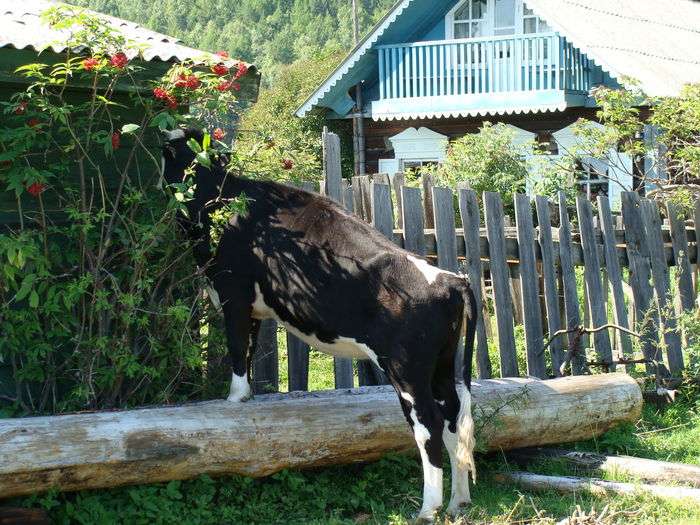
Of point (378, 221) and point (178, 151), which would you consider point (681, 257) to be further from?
point (178, 151)

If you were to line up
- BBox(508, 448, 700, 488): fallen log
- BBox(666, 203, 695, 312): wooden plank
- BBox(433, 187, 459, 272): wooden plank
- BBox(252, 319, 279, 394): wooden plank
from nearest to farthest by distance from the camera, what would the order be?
BBox(508, 448, 700, 488): fallen log, BBox(252, 319, 279, 394): wooden plank, BBox(433, 187, 459, 272): wooden plank, BBox(666, 203, 695, 312): wooden plank

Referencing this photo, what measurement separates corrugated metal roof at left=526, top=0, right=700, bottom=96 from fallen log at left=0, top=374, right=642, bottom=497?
412 inches

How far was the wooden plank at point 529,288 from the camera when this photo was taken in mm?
8141

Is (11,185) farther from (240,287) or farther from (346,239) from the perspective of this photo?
(346,239)

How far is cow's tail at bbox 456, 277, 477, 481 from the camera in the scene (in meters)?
5.88

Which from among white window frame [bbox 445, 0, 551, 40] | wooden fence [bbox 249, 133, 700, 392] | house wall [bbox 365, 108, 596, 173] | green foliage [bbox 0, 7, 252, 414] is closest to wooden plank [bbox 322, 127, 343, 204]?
wooden fence [bbox 249, 133, 700, 392]

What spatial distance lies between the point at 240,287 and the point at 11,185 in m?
1.51

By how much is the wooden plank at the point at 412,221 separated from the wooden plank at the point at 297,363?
1114 mm

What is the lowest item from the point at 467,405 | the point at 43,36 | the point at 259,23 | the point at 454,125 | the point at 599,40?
the point at 467,405

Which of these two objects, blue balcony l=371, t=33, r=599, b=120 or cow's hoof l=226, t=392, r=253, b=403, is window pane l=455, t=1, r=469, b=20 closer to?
blue balcony l=371, t=33, r=599, b=120

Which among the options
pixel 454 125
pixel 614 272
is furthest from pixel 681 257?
pixel 454 125

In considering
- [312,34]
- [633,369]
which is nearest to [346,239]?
[633,369]

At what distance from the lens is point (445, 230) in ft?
25.6

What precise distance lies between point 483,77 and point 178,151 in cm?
1541
